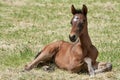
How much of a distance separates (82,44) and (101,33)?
22.0 feet

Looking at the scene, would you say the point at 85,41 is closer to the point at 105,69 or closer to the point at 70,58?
the point at 70,58

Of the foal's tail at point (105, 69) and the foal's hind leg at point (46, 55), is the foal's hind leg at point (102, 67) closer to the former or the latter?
the foal's tail at point (105, 69)

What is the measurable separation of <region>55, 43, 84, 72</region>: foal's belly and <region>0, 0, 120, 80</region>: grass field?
0.48ft

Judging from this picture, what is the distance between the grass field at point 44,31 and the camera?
412 inches

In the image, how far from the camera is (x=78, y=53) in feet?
33.9

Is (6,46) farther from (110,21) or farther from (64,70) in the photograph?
(110,21)

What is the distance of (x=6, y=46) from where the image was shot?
45.4 feet

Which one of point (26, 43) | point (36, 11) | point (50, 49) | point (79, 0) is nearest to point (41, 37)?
point (26, 43)

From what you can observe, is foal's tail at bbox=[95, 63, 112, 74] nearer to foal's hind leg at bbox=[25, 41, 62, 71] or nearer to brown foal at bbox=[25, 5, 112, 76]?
brown foal at bbox=[25, 5, 112, 76]

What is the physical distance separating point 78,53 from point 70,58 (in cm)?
26


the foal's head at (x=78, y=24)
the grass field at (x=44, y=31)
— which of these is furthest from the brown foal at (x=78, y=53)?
the grass field at (x=44, y=31)

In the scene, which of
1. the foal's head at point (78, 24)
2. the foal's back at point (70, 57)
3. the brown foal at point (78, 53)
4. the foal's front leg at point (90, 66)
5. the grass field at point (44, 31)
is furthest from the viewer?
the grass field at point (44, 31)

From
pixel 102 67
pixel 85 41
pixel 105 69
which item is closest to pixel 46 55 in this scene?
pixel 85 41

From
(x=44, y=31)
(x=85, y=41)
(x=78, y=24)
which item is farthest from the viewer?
(x=44, y=31)
